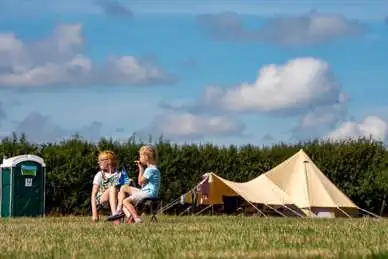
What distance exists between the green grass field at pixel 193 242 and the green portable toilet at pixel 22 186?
28.3 feet

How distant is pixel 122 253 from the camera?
9.20 meters

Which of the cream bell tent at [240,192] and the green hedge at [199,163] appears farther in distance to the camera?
the green hedge at [199,163]

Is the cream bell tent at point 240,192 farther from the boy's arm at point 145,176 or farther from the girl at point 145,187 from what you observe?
the boy's arm at point 145,176

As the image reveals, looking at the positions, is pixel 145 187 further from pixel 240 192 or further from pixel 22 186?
pixel 240 192

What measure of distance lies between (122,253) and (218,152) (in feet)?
58.4

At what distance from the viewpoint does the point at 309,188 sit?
24547 millimetres

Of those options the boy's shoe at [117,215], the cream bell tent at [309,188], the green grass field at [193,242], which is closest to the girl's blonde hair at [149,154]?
the boy's shoe at [117,215]

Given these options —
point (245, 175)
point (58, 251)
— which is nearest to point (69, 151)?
point (245, 175)

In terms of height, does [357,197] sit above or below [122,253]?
above

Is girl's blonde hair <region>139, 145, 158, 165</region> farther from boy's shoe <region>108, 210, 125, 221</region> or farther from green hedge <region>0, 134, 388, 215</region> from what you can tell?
green hedge <region>0, 134, 388, 215</region>

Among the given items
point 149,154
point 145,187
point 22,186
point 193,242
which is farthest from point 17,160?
point 193,242

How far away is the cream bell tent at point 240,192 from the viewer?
23.6 m

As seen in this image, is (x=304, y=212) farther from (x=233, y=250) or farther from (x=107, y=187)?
(x=233, y=250)

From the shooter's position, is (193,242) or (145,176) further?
(145,176)
